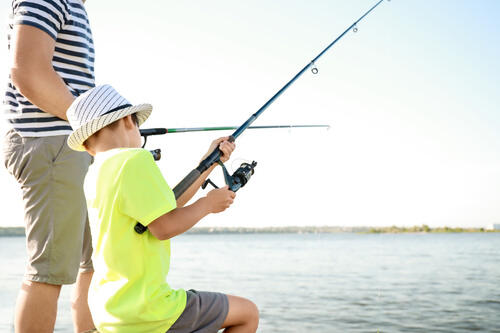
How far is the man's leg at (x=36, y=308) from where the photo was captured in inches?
83.9

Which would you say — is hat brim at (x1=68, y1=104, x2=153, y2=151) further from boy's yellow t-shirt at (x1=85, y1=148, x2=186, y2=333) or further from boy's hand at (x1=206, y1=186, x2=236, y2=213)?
boy's hand at (x1=206, y1=186, x2=236, y2=213)

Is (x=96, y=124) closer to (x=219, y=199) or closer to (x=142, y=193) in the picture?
(x=142, y=193)

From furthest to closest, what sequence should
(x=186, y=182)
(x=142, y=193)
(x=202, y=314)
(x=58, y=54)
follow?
(x=58, y=54)
(x=186, y=182)
(x=202, y=314)
(x=142, y=193)

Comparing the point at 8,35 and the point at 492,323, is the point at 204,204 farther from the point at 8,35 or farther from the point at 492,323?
the point at 492,323

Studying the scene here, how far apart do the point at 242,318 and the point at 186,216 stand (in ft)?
1.61

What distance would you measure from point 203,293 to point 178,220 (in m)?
0.34

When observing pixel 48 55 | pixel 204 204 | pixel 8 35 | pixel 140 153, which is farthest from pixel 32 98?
pixel 204 204

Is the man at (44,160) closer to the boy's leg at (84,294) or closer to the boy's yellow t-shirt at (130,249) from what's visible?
the boy's leg at (84,294)

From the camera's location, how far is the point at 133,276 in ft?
5.73

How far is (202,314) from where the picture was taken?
1.85 m

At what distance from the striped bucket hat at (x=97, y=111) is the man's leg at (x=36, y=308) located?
26.5 inches

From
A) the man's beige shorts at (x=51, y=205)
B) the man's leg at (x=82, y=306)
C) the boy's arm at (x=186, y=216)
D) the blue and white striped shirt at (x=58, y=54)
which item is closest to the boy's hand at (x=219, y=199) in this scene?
the boy's arm at (x=186, y=216)

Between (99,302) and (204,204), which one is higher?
(204,204)

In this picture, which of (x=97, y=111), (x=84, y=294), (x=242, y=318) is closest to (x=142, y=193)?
(x=97, y=111)
